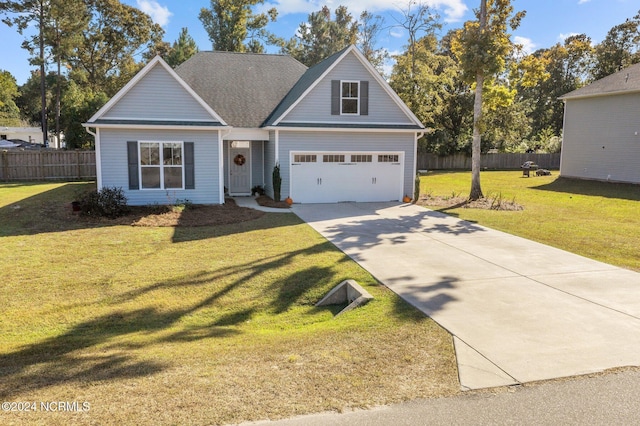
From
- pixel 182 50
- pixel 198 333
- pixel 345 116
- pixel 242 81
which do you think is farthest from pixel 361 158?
pixel 182 50

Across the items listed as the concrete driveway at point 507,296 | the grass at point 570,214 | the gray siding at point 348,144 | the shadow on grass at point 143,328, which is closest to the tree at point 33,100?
the gray siding at point 348,144

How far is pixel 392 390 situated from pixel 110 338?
12.7 ft

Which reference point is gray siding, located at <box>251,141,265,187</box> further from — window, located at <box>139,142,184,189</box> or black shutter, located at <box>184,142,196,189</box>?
window, located at <box>139,142,184,189</box>

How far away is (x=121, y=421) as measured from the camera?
12.5 ft

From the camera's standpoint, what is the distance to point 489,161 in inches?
1594

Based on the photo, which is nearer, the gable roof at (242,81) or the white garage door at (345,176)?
the white garage door at (345,176)

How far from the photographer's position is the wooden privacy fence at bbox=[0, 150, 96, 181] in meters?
27.4

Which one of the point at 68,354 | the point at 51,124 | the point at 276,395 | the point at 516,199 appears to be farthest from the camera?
the point at 51,124

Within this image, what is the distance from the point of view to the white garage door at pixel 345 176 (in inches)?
733

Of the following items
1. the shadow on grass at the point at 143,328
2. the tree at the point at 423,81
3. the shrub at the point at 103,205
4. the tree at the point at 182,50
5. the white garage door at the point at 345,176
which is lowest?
the shadow on grass at the point at 143,328

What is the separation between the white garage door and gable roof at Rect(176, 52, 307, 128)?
2.88m

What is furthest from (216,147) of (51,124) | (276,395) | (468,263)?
(51,124)

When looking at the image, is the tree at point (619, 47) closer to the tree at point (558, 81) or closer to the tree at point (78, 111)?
the tree at point (558, 81)

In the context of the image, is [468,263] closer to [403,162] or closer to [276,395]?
[276,395]
